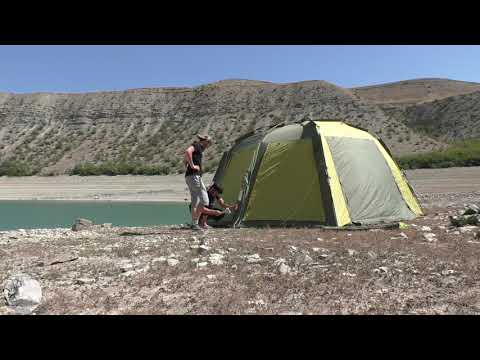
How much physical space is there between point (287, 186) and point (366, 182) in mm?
1800

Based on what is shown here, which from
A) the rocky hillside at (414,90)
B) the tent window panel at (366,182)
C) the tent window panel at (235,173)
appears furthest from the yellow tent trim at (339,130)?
the rocky hillside at (414,90)

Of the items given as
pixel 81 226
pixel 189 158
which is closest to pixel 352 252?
pixel 189 158

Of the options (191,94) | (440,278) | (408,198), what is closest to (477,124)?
(191,94)

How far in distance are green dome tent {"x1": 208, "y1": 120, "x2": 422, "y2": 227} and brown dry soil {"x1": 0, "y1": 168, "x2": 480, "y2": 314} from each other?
113 centimetres

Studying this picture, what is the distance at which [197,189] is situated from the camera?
7895 mm

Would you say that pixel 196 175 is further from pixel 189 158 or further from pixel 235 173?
pixel 235 173

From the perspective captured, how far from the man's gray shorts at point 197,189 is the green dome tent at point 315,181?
3.61ft

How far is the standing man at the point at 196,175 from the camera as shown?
25.3 feet

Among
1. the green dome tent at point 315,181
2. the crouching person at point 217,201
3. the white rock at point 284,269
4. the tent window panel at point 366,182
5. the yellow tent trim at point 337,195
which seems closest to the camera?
the white rock at point 284,269

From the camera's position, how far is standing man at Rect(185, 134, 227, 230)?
7.70 meters

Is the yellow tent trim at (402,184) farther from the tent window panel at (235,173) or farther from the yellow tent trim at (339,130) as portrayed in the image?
the tent window panel at (235,173)

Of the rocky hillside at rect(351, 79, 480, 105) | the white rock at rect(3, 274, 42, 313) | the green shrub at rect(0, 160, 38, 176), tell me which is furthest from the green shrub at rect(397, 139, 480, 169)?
the rocky hillside at rect(351, 79, 480, 105)
